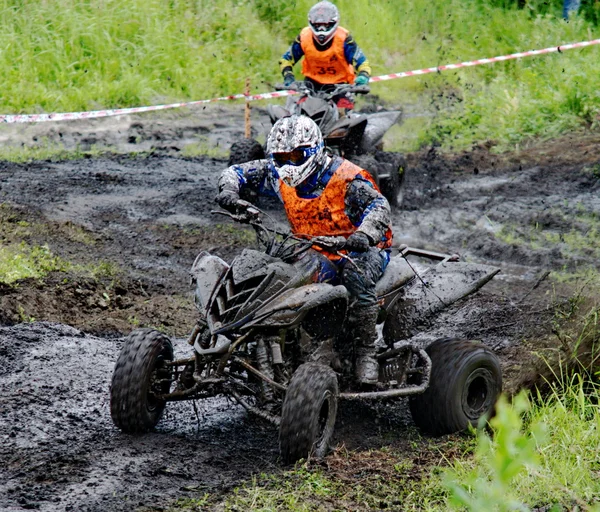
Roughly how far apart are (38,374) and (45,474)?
5.23 ft

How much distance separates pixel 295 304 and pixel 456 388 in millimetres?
1043

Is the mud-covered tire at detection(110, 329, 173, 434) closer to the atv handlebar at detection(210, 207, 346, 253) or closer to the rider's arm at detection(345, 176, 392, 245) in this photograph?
the atv handlebar at detection(210, 207, 346, 253)

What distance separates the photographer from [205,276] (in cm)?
523

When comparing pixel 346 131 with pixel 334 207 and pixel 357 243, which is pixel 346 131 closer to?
pixel 334 207

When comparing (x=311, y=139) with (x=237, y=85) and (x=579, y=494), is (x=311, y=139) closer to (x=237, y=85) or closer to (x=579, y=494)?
(x=579, y=494)

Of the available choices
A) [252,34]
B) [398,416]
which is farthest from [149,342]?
[252,34]

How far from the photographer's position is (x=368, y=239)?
16.7 ft

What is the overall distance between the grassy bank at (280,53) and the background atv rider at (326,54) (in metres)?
3.20

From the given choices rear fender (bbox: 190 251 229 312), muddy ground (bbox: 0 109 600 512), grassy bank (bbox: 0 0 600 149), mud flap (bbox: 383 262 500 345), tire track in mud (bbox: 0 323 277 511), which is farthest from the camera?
grassy bank (bbox: 0 0 600 149)

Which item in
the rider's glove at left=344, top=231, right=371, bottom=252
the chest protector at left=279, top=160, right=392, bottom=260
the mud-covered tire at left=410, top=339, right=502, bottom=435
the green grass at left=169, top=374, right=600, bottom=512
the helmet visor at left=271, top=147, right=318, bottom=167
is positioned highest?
the helmet visor at left=271, top=147, right=318, bottom=167

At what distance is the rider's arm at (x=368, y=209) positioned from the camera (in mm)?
5156

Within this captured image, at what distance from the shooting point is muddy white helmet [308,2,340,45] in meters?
11.3

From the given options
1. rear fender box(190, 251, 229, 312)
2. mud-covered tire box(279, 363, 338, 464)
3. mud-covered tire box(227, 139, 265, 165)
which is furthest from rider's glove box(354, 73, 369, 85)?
mud-covered tire box(279, 363, 338, 464)

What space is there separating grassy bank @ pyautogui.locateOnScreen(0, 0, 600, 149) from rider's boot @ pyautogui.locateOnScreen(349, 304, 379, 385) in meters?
8.91
